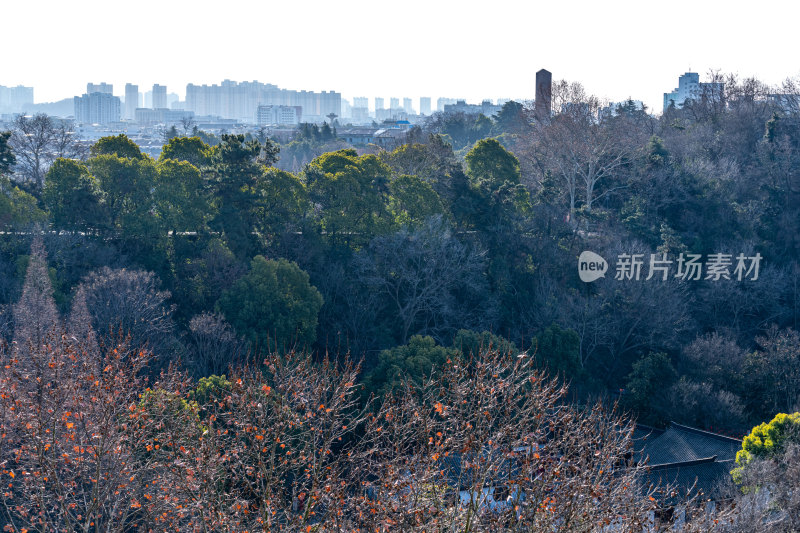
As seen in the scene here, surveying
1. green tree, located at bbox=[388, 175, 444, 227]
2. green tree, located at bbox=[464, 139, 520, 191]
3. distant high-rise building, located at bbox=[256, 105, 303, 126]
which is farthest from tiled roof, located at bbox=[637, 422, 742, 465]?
distant high-rise building, located at bbox=[256, 105, 303, 126]

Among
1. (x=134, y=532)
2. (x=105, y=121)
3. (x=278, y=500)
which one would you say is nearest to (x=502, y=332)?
(x=134, y=532)

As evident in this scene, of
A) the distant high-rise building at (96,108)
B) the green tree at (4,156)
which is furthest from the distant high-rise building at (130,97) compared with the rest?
the green tree at (4,156)

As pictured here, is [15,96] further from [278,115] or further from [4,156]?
[4,156]

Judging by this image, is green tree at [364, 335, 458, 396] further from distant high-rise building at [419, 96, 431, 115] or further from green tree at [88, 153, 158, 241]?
distant high-rise building at [419, 96, 431, 115]

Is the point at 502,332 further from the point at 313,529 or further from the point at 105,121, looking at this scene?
the point at 105,121

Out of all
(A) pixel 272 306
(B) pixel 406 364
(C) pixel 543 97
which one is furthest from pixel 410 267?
(C) pixel 543 97

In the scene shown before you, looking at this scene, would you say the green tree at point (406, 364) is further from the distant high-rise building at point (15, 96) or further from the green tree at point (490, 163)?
the distant high-rise building at point (15, 96)
